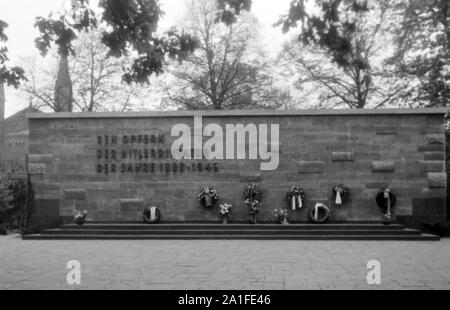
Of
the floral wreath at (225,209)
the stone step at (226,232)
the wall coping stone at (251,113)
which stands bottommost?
the stone step at (226,232)

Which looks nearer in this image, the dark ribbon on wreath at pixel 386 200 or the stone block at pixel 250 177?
the dark ribbon on wreath at pixel 386 200

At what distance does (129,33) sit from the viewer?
23.8 feet

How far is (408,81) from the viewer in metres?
29.1

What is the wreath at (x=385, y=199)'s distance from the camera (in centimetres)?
1609

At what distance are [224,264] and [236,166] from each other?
732 centimetres

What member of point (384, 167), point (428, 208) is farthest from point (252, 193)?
point (428, 208)

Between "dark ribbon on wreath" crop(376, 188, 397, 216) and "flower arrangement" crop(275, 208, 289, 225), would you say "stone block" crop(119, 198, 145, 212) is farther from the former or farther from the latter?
"dark ribbon on wreath" crop(376, 188, 397, 216)

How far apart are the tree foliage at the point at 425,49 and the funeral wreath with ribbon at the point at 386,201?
10.9 metres

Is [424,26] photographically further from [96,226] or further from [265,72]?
[96,226]

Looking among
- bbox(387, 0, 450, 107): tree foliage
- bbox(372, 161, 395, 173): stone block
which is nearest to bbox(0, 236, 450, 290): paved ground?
bbox(372, 161, 395, 173): stone block

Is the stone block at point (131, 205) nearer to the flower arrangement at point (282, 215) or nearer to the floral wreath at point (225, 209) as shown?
the floral wreath at point (225, 209)

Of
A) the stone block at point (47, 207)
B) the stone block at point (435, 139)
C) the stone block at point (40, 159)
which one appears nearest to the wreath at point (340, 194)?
A: the stone block at point (435, 139)

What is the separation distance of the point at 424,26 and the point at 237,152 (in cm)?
1366

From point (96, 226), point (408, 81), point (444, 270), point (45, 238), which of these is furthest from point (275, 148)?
point (408, 81)
